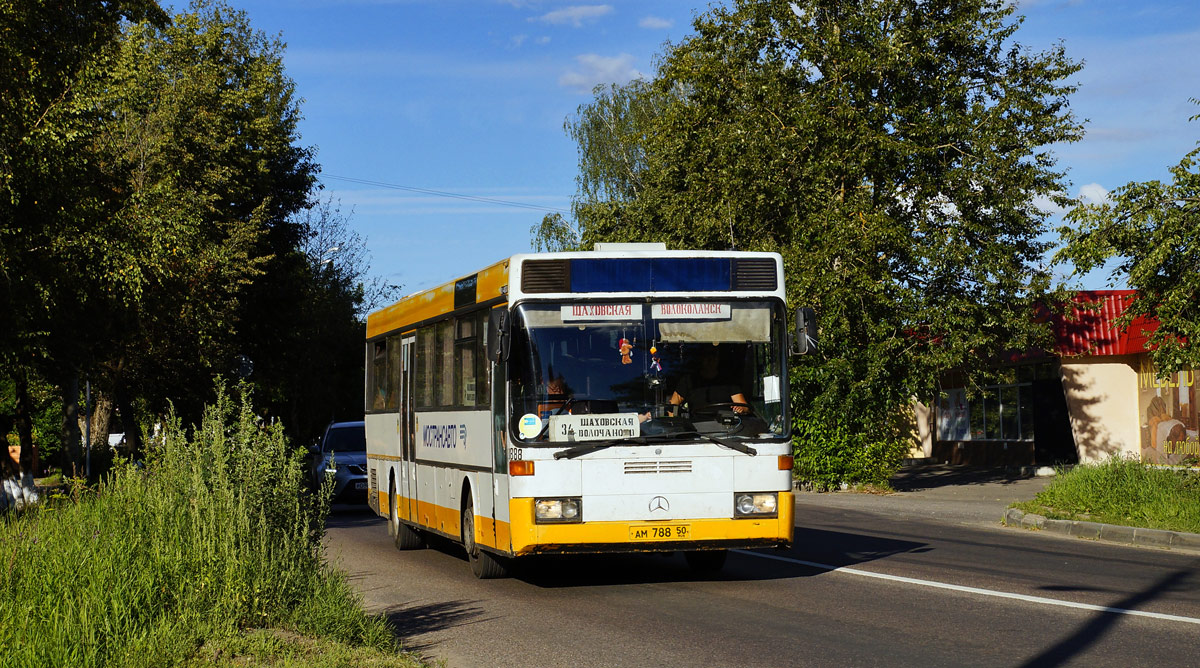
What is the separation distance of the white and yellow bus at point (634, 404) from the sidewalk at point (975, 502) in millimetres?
6929

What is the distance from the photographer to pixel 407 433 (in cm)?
1580

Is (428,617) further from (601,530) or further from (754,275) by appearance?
(754,275)

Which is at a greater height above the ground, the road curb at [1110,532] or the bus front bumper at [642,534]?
the bus front bumper at [642,534]

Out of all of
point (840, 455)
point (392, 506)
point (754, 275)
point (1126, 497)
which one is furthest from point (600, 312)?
point (840, 455)

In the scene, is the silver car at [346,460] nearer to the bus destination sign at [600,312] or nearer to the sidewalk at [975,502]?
the sidewalk at [975,502]

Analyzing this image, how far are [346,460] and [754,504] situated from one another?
16.4 m

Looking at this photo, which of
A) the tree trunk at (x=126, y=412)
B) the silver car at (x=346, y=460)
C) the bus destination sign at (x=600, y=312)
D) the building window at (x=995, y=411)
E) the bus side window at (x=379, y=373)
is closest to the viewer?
the bus destination sign at (x=600, y=312)

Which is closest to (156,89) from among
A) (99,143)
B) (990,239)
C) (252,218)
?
(252,218)

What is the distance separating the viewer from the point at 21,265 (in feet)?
62.4

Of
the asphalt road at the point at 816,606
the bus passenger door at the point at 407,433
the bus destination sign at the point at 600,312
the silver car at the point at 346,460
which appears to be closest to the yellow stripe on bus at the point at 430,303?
the bus passenger door at the point at 407,433

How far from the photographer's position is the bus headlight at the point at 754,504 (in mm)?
11320

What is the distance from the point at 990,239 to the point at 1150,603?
64.5ft

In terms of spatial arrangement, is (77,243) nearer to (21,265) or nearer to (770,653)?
(21,265)

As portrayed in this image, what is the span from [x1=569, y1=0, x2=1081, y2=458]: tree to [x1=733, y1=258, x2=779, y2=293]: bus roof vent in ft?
52.4
